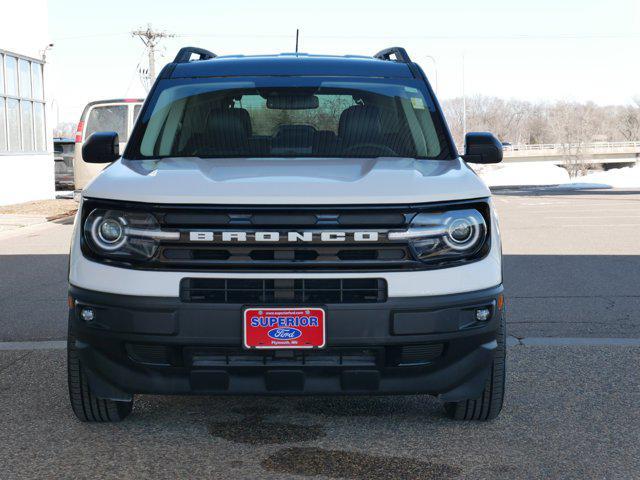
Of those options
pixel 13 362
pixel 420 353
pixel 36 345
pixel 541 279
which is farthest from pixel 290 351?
pixel 541 279

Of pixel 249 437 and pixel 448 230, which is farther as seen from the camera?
pixel 249 437

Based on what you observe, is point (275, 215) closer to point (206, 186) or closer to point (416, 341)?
point (206, 186)

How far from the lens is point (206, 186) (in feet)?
13.7

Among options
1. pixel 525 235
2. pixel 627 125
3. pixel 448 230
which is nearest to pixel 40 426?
pixel 448 230

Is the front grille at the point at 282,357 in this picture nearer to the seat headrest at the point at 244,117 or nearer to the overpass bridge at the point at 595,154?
the seat headrest at the point at 244,117

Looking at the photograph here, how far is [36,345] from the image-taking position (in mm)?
6922

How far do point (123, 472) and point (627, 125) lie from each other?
495ft

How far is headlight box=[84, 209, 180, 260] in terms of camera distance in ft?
13.7

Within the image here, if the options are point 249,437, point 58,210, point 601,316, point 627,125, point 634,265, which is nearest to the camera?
point 249,437

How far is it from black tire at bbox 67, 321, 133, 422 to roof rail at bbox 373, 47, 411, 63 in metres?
2.65

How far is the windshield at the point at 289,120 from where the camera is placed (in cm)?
529

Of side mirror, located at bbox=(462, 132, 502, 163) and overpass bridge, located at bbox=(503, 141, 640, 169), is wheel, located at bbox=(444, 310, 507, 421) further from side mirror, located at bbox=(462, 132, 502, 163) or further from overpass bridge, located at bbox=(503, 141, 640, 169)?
overpass bridge, located at bbox=(503, 141, 640, 169)

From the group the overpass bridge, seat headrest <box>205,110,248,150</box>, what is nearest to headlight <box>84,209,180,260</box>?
seat headrest <box>205,110,248,150</box>

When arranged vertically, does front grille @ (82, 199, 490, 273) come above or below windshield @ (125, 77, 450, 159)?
below
